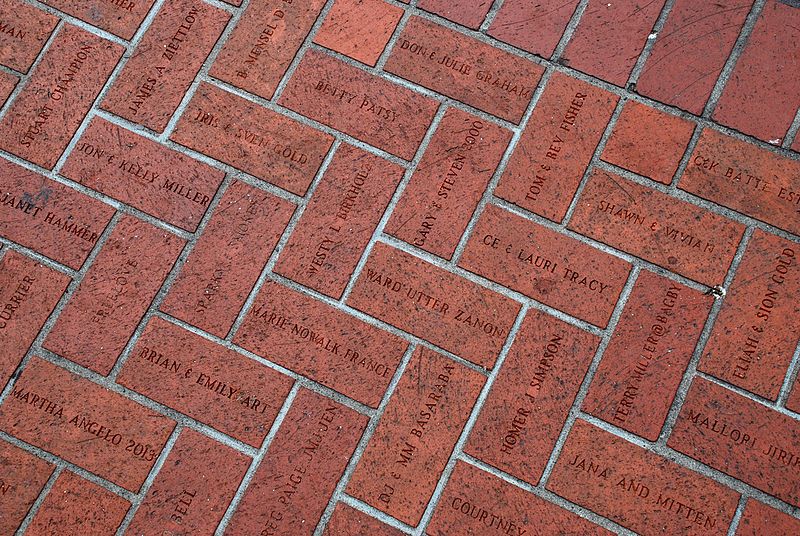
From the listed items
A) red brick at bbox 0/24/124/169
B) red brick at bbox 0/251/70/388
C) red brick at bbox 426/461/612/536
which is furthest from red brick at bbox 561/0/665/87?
red brick at bbox 0/251/70/388

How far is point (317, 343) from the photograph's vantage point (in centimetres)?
245

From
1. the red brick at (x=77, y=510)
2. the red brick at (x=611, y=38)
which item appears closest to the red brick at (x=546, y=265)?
the red brick at (x=611, y=38)

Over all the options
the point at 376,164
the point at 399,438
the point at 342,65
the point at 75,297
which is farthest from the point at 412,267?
the point at 75,297

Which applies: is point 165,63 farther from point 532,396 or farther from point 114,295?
point 532,396

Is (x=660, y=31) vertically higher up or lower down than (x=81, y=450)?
higher up

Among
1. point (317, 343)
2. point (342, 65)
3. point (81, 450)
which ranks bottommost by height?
point (81, 450)

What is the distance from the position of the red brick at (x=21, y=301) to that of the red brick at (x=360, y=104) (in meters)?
0.93

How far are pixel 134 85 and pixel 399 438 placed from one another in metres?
1.42

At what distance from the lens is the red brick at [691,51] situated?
2576 mm

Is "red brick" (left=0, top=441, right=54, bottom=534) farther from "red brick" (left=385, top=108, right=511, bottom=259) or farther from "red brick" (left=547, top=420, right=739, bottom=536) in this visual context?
"red brick" (left=547, top=420, right=739, bottom=536)

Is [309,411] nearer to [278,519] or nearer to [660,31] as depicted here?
[278,519]

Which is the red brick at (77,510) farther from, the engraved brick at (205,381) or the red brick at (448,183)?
the red brick at (448,183)

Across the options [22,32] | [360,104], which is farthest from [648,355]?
[22,32]

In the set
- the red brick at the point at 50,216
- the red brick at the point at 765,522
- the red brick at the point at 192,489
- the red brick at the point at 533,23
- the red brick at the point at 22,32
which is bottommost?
the red brick at the point at 192,489
